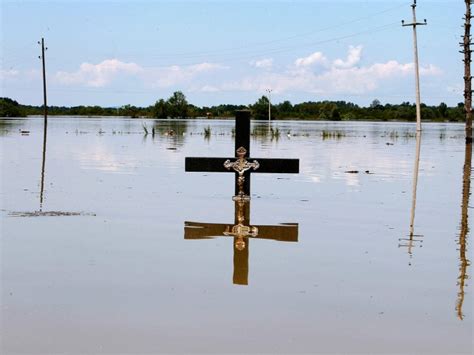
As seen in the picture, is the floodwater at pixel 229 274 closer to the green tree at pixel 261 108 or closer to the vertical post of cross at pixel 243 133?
the vertical post of cross at pixel 243 133

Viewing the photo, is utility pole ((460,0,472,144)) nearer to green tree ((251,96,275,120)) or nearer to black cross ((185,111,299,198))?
black cross ((185,111,299,198))

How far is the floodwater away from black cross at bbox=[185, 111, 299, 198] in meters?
0.59

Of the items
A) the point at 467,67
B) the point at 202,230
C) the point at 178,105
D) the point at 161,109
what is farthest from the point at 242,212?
the point at 178,105

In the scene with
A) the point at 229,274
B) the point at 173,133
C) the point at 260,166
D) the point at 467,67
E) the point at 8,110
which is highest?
the point at 8,110

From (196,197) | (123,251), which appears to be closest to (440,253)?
(123,251)

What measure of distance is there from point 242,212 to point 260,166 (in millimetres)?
1801

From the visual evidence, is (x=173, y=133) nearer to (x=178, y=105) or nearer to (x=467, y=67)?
(x=467, y=67)

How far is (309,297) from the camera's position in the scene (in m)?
7.11

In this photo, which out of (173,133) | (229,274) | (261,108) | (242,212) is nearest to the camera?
(229,274)

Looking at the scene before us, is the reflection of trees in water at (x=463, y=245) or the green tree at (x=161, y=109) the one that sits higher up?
the green tree at (x=161, y=109)

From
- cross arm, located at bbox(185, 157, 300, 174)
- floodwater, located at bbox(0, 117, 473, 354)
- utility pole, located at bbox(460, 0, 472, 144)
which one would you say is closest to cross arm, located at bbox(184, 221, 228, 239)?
floodwater, located at bbox(0, 117, 473, 354)

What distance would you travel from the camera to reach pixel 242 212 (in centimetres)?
1294

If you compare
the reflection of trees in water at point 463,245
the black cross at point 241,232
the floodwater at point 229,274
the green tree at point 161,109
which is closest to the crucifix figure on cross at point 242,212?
the black cross at point 241,232

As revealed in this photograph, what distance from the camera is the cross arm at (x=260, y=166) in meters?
14.5
